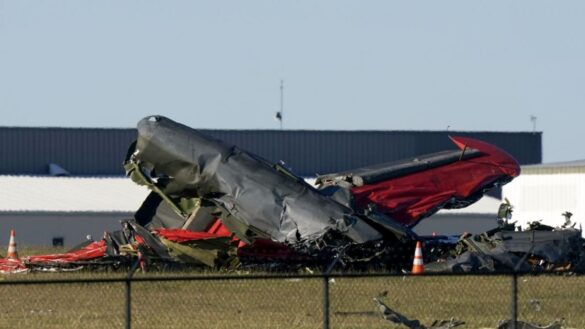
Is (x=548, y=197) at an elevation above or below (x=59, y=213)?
above

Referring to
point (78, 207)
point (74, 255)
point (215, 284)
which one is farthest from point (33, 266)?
point (78, 207)

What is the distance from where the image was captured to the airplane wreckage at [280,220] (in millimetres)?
29000

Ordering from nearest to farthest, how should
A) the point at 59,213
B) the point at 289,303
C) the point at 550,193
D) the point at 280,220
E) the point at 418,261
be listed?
the point at 289,303 < the point at 418,261 < the point at 280,220 < the point at 550,193 < the point at 59,213

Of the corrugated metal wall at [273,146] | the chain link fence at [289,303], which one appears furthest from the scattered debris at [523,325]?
the corrugated metal wall at [273,146]

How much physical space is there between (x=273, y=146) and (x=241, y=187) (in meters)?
46.3

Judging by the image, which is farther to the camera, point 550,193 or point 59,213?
point 59,213

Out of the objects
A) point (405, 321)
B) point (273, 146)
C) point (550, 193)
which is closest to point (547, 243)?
point (405, 321)

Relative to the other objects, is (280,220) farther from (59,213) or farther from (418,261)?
(59,213)

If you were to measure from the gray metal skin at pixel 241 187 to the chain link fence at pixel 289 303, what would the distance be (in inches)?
41.7

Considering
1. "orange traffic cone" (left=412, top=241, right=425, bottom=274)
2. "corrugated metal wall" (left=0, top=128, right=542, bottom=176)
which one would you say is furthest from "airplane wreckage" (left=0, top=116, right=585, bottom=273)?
"corrugated metal wall" (left=0, top=128, right=542, bottom=176)

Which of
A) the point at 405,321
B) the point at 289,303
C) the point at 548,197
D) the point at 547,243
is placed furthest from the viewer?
the point at 548,197

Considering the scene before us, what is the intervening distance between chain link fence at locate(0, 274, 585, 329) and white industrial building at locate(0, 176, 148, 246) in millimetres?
33027

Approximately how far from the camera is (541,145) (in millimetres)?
79938

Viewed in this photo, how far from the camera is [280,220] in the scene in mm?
29234
